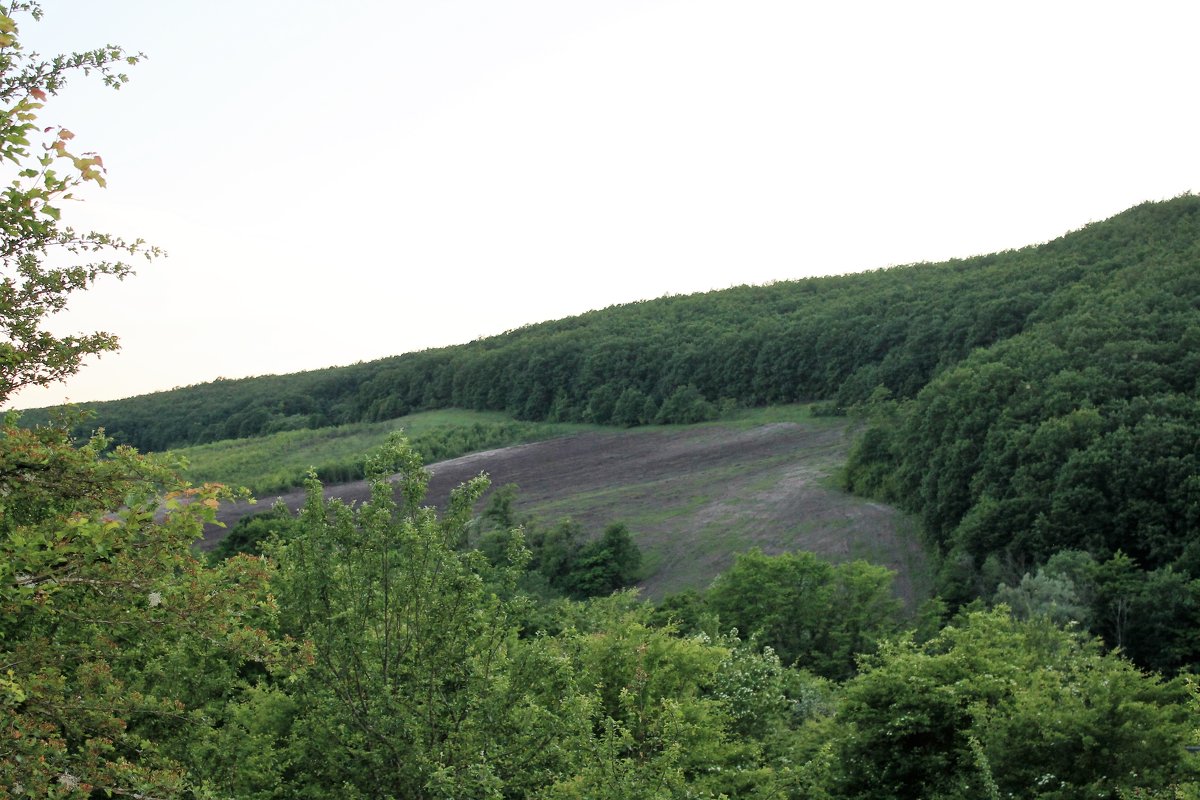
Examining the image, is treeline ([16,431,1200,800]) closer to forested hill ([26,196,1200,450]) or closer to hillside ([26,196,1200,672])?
hillside ([26,196,1200,672])

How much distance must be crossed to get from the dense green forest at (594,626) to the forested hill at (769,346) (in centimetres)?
845

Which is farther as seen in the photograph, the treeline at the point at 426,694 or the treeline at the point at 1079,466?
the treeline at the point at 1079,466

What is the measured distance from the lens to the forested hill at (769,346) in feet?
262

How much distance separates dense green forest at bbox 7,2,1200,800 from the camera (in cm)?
906

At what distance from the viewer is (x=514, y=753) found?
14883 mm

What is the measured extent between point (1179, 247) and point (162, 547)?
296ft

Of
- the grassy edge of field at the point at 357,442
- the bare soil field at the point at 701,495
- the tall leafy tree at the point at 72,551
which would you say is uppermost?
the tall leafy tree at the point at 72,551

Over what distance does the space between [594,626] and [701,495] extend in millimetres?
40910

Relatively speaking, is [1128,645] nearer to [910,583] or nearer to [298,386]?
[910,583]

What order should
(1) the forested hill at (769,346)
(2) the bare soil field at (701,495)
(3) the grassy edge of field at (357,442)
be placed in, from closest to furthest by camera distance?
(2) the bare soil field at (701,495) → (1) the forested hill at (769,346) → (3) the grassy edge of field at (357,442)

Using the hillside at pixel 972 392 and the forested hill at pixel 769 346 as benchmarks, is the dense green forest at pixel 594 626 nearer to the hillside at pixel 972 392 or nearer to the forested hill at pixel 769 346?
the hillside at pixel 972 392

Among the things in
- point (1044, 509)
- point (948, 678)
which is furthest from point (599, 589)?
point (948, 678)

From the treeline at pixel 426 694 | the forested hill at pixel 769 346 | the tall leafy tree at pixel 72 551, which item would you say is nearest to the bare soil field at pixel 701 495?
the forested hill at pixel 769 346

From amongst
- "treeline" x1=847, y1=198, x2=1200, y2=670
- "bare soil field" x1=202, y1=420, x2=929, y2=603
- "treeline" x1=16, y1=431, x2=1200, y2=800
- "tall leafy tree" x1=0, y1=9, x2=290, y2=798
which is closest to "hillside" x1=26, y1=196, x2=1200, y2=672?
"treeline" x1=847, y1=198, x2=1200, y2=670
